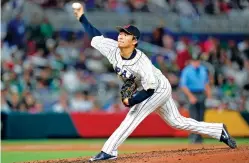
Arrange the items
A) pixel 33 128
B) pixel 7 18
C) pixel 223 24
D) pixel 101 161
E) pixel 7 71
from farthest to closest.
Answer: pixel 223 24
pixel 7 18
pixel 7 71
pixel 33 128
pixel 101 161

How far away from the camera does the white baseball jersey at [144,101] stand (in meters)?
8.38

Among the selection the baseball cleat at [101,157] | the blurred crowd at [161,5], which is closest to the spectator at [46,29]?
the blurred crowd at [161,5]

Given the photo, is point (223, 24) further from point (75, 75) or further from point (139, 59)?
point (139, 59)

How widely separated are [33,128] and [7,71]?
1837mm

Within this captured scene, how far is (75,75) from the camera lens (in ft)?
58.0

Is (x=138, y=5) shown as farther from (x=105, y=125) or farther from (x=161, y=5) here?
(x=105, y=125)

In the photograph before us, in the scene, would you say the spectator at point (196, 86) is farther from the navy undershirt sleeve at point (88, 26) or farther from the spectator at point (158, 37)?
the spectator at point (158, 37)

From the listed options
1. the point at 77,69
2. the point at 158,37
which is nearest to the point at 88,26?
the point at 77,69

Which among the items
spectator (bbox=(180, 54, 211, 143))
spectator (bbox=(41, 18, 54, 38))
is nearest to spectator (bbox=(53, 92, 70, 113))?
spectator (bbox=(41, 18, 54, 38))

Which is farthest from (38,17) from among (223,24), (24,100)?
(223,24)

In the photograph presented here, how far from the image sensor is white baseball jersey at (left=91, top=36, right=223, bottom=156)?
8375 mm

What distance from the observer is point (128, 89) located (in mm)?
8523

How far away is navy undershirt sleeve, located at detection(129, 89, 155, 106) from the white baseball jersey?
0.06 meters

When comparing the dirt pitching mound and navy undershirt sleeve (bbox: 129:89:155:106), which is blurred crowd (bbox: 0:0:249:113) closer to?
the dirt pitching mound
